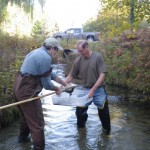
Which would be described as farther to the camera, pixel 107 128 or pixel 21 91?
pixel 107 128

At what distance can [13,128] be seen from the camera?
7.72 meters

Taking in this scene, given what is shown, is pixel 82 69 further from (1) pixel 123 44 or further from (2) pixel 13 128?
(1) pixel 123 44

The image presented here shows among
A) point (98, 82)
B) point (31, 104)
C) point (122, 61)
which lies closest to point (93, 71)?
point (98, 82)

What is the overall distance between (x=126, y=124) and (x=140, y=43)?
2922mm

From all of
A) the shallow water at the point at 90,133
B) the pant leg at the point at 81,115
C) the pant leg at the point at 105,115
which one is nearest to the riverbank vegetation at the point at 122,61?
the shallow water at the point at 90,133

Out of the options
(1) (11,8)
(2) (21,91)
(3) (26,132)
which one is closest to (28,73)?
(2) (21,91)

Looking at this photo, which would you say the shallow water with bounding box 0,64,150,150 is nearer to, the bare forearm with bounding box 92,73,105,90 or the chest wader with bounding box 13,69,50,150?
the chest wader with bounding box 13,69,50,150

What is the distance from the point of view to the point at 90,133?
7578 mm

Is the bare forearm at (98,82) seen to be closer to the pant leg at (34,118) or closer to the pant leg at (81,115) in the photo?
the pant leg at (81,115)

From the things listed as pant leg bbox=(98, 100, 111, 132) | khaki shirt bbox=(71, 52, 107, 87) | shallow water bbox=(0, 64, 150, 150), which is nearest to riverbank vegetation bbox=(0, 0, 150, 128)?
shallow water bbox=(0, 64, 150, 150)

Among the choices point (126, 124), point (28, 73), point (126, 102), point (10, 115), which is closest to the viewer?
point (28, 73)

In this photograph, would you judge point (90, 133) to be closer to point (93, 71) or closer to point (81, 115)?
point (81, 115)

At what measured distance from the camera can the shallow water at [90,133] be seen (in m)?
6.74

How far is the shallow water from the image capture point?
22.1 ft
